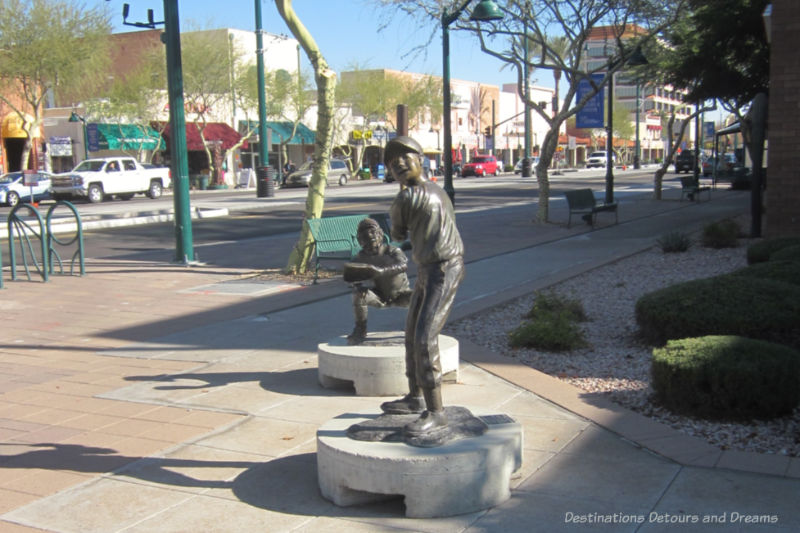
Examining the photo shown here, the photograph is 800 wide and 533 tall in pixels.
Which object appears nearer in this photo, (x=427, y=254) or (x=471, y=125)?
→ (x=427, y=254)

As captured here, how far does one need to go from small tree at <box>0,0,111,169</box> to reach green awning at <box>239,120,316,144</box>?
13.8 metres

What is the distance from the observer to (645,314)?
7.09 m

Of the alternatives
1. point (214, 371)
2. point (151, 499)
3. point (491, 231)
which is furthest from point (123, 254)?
point (151, 499)

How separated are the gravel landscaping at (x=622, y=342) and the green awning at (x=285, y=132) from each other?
43.2 meters

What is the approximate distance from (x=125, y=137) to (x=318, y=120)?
37636mm

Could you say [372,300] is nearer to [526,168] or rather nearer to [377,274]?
[377,274]

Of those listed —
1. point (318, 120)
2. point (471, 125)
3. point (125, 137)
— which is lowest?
point (318, 120)

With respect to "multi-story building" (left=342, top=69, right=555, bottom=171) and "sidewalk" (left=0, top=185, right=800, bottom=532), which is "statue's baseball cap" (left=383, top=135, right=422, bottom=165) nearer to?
"sidewalk" (left=0, top=185, right=800, bottom=532)

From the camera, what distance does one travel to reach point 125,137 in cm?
4641

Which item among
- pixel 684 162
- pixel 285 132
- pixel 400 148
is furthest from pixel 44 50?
pixel 684 162

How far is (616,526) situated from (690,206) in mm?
23778

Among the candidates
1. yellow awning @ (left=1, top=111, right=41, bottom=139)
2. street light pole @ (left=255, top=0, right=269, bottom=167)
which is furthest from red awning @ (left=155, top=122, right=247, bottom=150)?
street light pole @ (left=255, top=0, right=269, bottom=167)

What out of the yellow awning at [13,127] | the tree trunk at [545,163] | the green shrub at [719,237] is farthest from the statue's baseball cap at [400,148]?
the yellow awning at [13,127]

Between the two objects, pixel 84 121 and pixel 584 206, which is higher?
pixel 84 121
